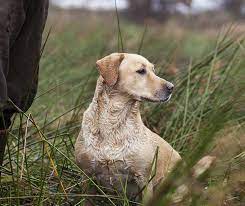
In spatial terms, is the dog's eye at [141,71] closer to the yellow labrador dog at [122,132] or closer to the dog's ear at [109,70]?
the yellow labrador dog at [122,132]

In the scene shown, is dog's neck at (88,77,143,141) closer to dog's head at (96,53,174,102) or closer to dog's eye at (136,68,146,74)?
dog's head at (96,53,174,102)

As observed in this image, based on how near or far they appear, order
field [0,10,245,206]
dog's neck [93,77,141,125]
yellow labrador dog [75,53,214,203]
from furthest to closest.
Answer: dog's neck [93,77,141,125]
yellow labrador dog [75,53,214,203]
field [0,10,245,206]

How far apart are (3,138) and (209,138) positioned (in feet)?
6.64

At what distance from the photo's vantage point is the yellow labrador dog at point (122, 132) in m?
3.88

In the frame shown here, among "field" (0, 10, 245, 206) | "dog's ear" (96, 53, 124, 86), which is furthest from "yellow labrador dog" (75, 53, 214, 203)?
"field" (0, 10, 245, 206)

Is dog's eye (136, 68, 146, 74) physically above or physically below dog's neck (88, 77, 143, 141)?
above

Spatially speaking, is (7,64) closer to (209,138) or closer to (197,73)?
(209,138)

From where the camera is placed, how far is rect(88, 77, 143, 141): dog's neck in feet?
13.0

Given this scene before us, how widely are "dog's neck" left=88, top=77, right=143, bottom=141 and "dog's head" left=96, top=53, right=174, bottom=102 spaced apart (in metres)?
0.06

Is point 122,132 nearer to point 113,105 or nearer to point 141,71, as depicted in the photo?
point 113,105

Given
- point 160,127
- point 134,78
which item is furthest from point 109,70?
point 160,127

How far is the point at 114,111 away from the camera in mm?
4000

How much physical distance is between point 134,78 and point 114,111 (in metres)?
0.25

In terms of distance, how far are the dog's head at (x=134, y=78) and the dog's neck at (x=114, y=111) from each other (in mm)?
58
